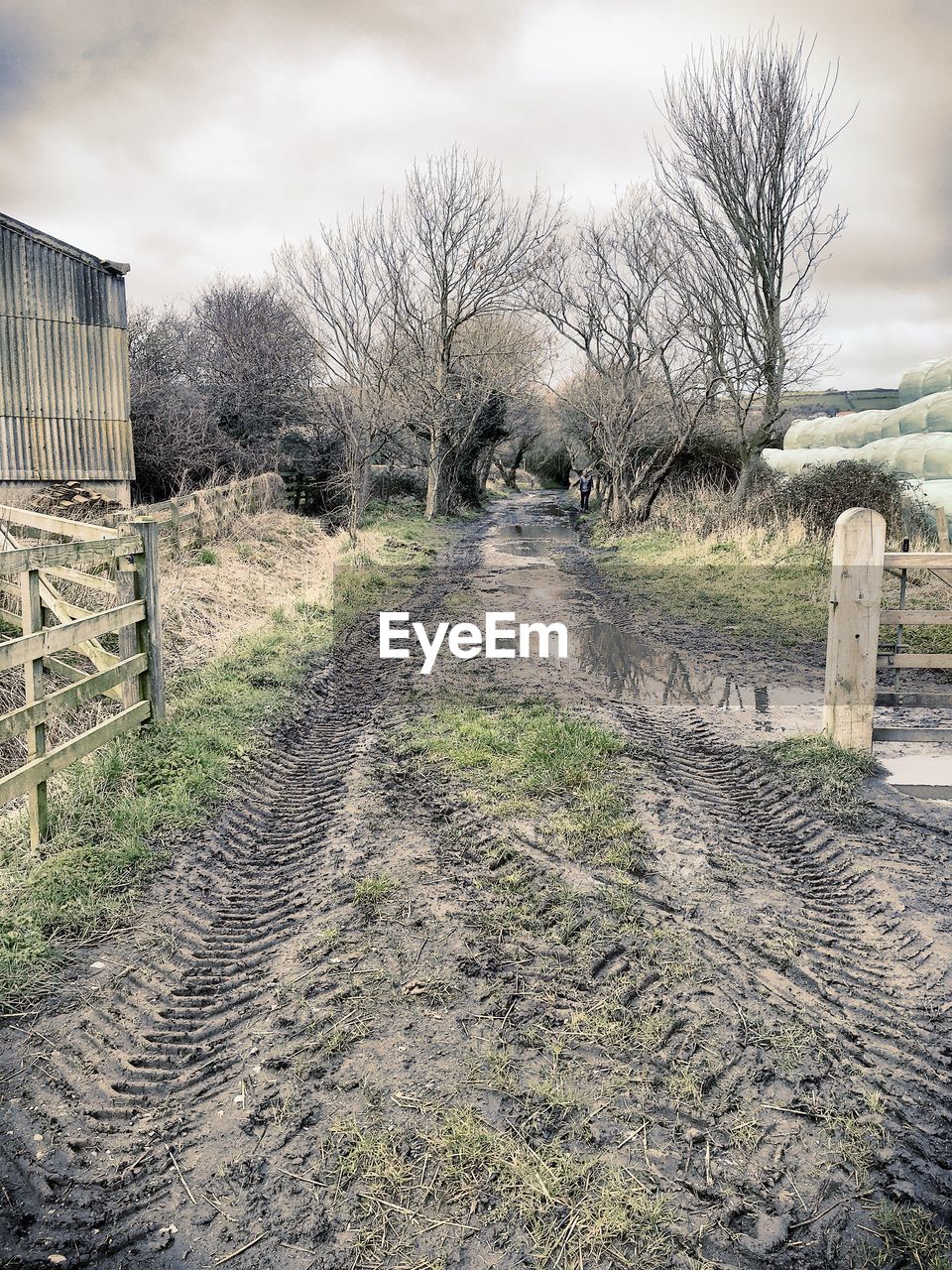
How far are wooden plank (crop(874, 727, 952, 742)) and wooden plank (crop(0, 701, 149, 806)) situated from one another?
5.54 meters

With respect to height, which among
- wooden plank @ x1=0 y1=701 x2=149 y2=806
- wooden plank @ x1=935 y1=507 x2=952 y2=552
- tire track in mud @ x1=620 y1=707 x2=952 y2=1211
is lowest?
tire track in mud @ x1=620 y1=707 x2=952 y2=1211

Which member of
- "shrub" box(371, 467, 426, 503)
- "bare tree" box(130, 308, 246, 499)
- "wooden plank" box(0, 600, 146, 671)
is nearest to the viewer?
"wooden plank" box(0, 600, 146, 671)

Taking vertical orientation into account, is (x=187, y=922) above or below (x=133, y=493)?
below

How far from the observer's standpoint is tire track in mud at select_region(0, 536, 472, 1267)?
2566mm

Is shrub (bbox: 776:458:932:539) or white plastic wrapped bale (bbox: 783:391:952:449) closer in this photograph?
shrub (bbox: 776:458:932:539)

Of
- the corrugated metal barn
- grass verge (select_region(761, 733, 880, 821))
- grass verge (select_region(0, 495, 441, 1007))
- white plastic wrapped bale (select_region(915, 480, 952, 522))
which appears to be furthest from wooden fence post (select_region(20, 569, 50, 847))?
white plastic wrapped bale (select_region(915, 480, 952, 522))

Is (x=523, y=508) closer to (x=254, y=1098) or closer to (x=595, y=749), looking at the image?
(x=595, y=749)

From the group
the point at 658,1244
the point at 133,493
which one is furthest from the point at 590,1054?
the point at 133,493

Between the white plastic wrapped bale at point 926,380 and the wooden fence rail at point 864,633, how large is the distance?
2092 cm

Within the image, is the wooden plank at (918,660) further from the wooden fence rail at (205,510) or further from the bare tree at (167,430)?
the bare tree at (167,430)

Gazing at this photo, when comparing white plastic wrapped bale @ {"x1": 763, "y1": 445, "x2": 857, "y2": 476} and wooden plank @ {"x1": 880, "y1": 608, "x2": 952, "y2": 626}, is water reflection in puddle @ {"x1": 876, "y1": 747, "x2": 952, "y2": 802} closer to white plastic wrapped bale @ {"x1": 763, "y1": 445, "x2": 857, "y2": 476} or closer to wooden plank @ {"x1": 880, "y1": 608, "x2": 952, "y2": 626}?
wooden plank @ {"x1": 880, "y1": 608, "x2": 952, "y2": 626}

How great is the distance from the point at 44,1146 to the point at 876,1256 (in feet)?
8.70

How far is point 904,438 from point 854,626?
1623 cm

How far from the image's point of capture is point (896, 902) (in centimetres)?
432
